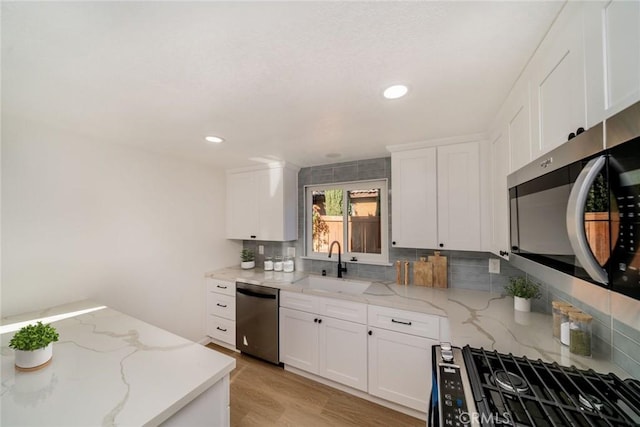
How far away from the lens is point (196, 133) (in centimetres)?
192

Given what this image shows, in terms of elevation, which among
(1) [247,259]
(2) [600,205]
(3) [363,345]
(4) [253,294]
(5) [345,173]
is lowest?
(3) [363,345]

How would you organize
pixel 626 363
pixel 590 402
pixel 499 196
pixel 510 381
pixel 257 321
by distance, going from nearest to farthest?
pixel 590 402 < pixel 510 381 < pixel 626 363 < pixel 499 196 < pixel 257 321

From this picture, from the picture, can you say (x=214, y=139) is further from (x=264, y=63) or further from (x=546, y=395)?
(x=546, y=395)

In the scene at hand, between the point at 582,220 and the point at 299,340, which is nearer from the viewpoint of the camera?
the point at 582,220

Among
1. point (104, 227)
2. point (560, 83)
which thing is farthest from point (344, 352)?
point (104, 227)

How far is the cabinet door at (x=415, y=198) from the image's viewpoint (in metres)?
2.08

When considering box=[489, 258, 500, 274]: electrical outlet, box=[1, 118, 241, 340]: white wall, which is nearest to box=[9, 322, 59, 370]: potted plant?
box=[1, 118, 241, 340]: white wall

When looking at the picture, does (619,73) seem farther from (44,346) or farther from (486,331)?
(44,346)

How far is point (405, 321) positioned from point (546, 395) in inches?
40.2

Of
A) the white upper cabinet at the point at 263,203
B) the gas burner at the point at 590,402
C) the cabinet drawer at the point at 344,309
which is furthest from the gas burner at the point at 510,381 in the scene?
the white upper cabinet at the point at 263,203

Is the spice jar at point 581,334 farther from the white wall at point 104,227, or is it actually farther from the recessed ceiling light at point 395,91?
the white wall at point 104,227

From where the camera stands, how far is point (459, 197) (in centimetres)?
197

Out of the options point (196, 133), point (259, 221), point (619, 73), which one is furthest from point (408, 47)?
point (259, 221)

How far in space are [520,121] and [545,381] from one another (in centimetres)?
115
